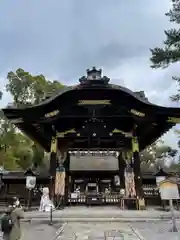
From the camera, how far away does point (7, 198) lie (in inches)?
480

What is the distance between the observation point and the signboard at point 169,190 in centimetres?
684

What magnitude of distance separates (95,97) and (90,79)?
3.02ft

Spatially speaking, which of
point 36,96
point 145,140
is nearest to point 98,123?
point 145,140

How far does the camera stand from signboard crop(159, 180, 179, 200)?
6.84m

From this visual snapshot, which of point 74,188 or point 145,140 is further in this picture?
point 74,188

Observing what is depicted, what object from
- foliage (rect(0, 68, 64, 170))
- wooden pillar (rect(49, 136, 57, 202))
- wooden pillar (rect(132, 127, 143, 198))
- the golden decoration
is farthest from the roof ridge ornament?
foliage (rect(0, 68, 64, 170))

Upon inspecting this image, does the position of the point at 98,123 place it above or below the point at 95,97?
below

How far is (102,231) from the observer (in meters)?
6.27

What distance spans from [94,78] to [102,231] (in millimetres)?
7211

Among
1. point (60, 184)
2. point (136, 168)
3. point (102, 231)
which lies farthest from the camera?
point (60, 184)

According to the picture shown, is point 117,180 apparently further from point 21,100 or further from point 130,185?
point 21,100

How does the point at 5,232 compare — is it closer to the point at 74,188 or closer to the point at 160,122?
the point at 160,122

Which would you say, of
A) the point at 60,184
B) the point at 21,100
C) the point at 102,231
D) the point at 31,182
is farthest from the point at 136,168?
the point at 21,100

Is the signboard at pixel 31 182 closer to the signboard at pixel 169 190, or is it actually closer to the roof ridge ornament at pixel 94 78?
the roof ridge ornament at pixel 94 78
